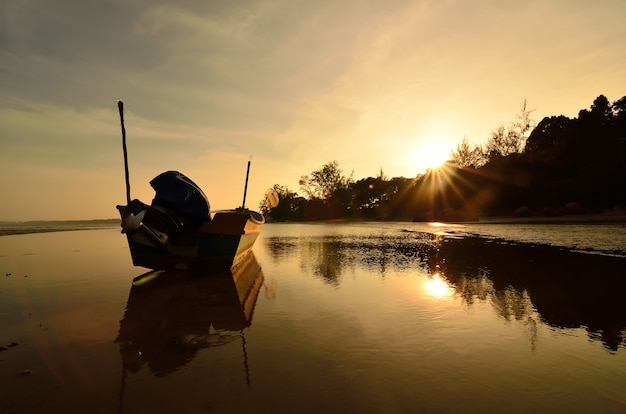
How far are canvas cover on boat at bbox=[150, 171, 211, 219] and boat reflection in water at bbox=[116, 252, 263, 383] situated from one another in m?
1.88

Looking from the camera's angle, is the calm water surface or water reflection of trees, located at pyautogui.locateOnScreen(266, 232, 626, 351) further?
water reflection of trees, located at pyautogui.locateOnScreen(266, 232, 626, 351)

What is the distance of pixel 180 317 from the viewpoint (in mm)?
5574

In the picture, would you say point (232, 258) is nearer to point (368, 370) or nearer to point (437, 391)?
point (368, 370)

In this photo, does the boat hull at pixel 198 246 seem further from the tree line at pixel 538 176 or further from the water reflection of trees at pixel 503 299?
the tree line at pixel 538 176

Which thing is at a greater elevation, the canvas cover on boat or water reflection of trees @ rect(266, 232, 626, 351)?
the canvas cover on boat

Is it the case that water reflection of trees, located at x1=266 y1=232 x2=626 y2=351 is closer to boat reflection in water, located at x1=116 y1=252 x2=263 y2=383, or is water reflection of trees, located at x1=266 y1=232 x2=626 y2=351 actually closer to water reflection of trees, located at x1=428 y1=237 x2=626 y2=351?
water reflection of trees, located at x1=428 y1=237 x2=626 y2=351

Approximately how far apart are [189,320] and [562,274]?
8.62 meters

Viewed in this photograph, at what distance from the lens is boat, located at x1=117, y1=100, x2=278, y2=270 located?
840cm

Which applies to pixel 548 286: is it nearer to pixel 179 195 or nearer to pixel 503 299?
pixel 503 299

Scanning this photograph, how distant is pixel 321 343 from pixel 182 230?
6258mm

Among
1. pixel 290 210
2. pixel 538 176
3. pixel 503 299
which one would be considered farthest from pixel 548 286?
pixel 290 210

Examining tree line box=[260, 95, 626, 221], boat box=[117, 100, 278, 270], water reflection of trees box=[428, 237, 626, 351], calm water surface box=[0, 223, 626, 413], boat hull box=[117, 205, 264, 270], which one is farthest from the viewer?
tree line box=[260, 95, 626, 221]

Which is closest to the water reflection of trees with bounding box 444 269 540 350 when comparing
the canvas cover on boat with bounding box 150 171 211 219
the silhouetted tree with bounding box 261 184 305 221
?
the canvas cover on boat with bounding box 150 171 211 219

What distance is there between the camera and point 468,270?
30.6 feet
